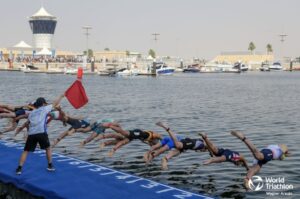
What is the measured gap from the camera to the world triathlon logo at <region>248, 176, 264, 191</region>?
1494 centimetres

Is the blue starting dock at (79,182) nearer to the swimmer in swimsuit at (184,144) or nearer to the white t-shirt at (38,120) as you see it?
the white t-shirt at (38,120)

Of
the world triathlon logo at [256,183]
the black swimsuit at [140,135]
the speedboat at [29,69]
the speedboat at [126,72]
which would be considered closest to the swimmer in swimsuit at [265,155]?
the world triathlon logo at [256,183]

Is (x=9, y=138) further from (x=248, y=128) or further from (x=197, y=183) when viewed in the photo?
(x=248, y=128)

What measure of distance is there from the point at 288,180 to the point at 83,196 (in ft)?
29.2

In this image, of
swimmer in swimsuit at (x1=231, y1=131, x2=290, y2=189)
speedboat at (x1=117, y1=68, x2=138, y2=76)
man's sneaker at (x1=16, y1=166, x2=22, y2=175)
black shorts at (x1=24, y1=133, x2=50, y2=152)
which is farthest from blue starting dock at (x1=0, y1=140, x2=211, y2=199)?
speedboat at (x1=117, y1=68, x2=138, y2=76)

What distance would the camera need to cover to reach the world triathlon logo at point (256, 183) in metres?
14.9

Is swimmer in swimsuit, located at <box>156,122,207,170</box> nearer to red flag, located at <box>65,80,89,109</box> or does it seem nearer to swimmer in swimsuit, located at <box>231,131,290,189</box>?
swimmer in swimsuit, located at <box>231,131,290,189</box>

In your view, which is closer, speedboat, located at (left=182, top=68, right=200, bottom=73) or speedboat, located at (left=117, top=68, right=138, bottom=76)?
speedboat, located at (left=117, top=68, right=138, bottom=76)

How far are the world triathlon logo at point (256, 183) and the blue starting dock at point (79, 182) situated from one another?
391 centimetres

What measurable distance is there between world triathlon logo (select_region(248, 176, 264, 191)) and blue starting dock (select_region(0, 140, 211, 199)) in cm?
391

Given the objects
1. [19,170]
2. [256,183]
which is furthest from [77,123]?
[256,183]

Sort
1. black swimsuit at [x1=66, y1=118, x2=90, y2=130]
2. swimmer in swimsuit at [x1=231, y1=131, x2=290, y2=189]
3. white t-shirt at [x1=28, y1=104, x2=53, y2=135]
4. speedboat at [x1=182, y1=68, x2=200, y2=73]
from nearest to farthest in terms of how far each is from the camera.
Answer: white t-shirt at [x1=28, y1=104, x2=53, y2=135] → swimmer in swimsuit at [x1=231, y1=131, x2=290, y2=189] → black swimsuit at [x1=66, y1=118, x2=90, y2=130] → speedboat at [x1=182, y1=68, x2=200, y2=73]

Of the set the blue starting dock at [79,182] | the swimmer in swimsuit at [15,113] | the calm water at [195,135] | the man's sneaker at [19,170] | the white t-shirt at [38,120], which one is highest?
the white t-shirt at [38,120]

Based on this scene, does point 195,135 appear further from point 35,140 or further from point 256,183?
point 35,140
